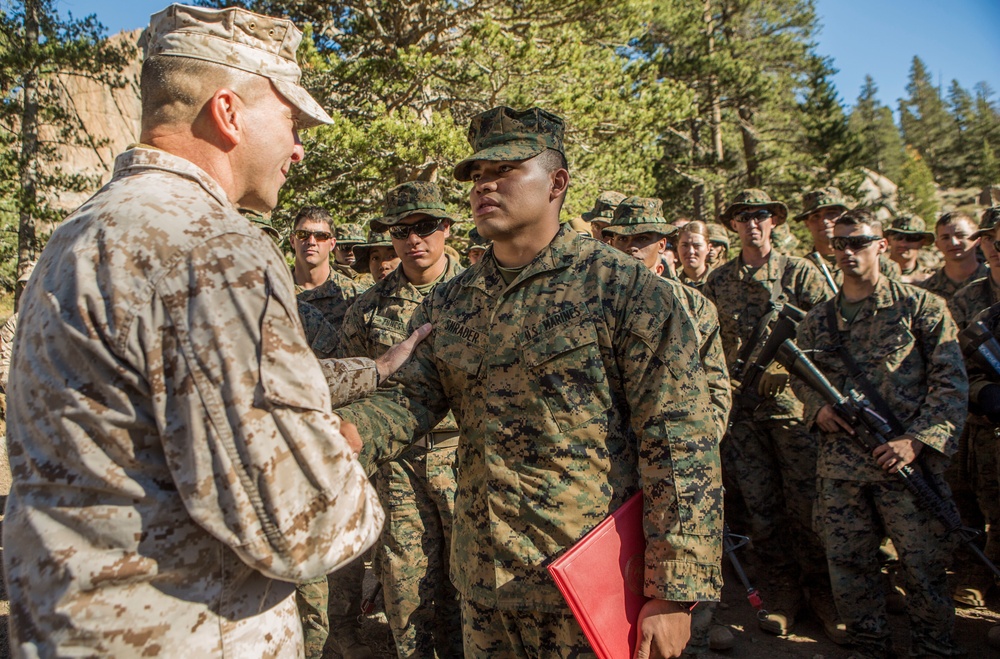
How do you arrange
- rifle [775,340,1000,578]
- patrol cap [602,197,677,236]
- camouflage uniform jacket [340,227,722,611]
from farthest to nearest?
patrol cap [602,197,677,236] < rifle [775,340,1000,578] < camouflage uniform jacket [340,227,722,611]

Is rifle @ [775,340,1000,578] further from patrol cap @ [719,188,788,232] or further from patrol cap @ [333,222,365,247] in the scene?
patrol cap @ [333,222,365,247]

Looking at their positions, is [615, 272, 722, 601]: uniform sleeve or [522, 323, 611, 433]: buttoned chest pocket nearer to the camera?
[615, 272, 722, 601]: uniform sleeve

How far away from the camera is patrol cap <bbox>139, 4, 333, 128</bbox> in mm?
1637

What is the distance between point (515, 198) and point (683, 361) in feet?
2.69

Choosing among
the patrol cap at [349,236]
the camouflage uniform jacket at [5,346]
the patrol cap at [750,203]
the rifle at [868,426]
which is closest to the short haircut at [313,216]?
the patrol cap at [349,236]

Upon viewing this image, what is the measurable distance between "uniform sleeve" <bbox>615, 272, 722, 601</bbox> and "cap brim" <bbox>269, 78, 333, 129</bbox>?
109 cm

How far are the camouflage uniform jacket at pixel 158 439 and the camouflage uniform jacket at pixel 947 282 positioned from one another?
22.3 feet

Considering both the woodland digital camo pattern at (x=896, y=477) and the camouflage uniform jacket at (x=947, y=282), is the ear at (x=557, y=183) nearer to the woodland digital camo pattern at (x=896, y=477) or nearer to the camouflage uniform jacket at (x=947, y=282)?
the woodland digital camo pattern at (x=896, y=477)

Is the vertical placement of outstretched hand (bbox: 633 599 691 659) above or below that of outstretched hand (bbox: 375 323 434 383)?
below

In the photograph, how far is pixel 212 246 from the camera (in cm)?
143

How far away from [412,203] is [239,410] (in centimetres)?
362

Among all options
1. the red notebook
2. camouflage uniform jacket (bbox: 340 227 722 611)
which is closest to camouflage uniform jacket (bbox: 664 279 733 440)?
camouflage uniform jacket (bbox: 340 227 722 611)

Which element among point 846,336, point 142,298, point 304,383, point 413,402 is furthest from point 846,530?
point 142,298

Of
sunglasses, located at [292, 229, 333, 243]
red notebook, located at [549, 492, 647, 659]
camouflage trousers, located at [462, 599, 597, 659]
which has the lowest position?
camouflage trousers, located at [462, 599, 597, 659]
